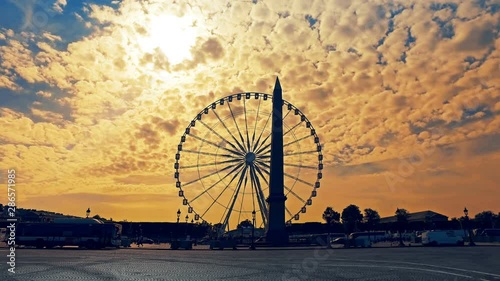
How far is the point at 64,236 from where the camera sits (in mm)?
48125

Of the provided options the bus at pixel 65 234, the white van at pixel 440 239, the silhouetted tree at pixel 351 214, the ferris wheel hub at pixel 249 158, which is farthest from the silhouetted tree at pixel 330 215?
the bus at pixel 65 234

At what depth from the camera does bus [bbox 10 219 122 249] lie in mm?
47656

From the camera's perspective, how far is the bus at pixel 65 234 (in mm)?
47656

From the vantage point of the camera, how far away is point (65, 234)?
48188 millimetres

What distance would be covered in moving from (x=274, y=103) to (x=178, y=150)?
44.0 ft

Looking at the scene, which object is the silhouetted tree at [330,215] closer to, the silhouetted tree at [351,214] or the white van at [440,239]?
the silhouetted tree at [351,214]

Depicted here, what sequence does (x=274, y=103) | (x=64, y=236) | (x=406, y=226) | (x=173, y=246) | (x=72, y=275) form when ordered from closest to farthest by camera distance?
(x=72, y=275) < (x=64, y=236) < (x=173, y=246) < (x=274, y=103) < (x=406, y=226)

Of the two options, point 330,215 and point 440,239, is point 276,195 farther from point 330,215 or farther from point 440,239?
point 330,215

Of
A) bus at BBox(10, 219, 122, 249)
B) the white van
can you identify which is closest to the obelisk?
the white van

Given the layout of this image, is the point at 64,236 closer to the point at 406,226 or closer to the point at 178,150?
the point at 178,150

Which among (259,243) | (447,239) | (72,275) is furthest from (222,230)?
(72,275)

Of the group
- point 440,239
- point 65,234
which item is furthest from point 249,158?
point 440,239

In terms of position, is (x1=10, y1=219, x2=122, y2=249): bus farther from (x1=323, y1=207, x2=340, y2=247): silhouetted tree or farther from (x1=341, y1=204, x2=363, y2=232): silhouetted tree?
(x1=323, y1=207, x2=340, y2=247): silhouetted tree

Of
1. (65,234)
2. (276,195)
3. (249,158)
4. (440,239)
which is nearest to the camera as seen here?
(65,234)
